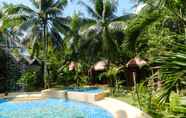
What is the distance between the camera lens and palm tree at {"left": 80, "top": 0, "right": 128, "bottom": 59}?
22281 millimetres

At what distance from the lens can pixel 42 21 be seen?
2233cm

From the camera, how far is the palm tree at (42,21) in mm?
21547

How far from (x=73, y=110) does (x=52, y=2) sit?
420 inches

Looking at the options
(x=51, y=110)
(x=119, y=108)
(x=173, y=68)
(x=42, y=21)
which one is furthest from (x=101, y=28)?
(x=173, y=68)

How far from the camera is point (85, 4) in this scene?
75.2 ft

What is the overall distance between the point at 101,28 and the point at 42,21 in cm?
458

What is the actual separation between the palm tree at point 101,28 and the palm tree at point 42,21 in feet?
6.50

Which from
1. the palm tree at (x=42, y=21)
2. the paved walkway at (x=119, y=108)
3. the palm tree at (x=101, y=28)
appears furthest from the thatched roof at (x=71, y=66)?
the paved walkway at (x=119, y=108)

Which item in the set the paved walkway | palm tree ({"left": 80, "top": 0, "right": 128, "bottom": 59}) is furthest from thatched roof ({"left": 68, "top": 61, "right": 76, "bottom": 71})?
the paved walkway

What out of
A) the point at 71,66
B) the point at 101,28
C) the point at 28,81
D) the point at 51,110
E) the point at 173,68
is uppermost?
the point at 101,28

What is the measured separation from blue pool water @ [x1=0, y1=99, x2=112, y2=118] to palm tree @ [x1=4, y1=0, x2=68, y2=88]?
556cm

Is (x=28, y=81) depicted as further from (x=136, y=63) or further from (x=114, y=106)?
(x=114, y=106)

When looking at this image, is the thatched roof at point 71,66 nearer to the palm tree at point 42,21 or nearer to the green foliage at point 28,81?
the green foliage at point 28,81

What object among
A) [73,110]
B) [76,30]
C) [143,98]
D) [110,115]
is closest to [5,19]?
[76,30]
